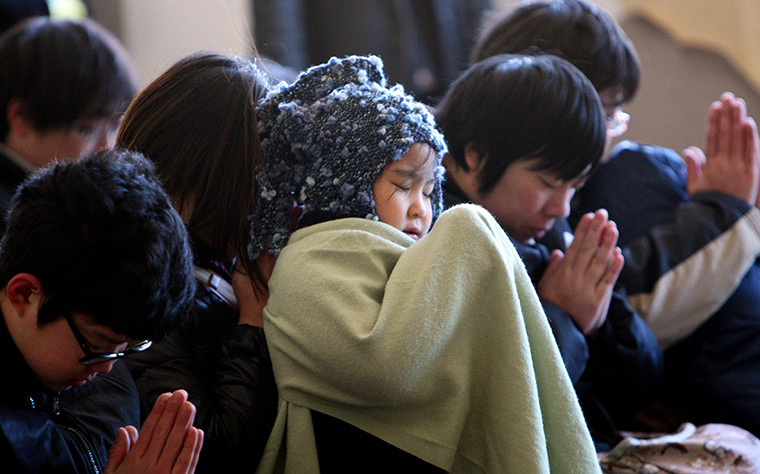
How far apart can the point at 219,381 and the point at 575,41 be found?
1.06m

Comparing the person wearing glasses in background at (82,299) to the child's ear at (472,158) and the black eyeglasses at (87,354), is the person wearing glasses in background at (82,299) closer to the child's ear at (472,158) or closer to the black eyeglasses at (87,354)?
the black eyeglasses at (87,354)

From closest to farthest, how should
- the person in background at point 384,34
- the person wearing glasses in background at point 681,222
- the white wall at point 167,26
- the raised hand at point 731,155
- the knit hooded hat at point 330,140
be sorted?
the knit hooded hat at point 330,140, the person wearing glasses in background at point 681,222, the raised hand at point 731,155, the person in background at point 384,34, the white wall at point 167,26

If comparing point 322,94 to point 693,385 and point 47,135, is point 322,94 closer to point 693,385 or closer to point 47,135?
point 47,135

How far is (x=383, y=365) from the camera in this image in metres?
0.96

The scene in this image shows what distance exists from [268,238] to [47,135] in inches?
31.4

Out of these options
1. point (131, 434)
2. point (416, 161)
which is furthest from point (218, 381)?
point (416, 161)

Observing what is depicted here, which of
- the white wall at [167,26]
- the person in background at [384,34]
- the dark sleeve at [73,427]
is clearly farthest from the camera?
the white wall at [167,26]

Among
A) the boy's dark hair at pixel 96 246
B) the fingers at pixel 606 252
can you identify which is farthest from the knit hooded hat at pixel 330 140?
the fingers at pixel 606 252

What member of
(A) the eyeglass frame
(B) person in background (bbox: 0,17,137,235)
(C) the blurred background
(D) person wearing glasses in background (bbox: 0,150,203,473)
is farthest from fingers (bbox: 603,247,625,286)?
(C) the blurred background

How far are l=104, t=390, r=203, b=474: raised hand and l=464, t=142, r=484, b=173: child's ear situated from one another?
0.75 meters

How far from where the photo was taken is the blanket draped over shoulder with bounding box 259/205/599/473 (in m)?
0.97

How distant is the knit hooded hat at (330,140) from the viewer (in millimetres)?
1087

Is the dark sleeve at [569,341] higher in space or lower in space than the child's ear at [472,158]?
lower

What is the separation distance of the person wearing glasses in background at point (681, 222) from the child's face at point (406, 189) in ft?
1.59
